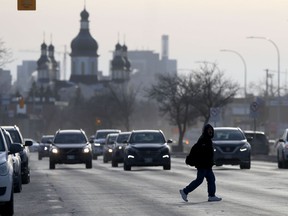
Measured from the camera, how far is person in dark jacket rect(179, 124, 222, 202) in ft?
90.9

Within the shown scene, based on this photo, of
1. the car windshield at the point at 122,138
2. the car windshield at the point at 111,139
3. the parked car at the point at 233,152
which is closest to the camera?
the parked car at the point at 233,152

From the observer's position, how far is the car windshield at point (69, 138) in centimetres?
5372

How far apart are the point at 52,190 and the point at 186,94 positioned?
62085mm

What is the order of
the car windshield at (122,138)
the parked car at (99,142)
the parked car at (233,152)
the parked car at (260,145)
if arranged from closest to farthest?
the parked car at (233,152), the car windshield at (122,138), the parked car at (260,145), the parked car at (99,142)

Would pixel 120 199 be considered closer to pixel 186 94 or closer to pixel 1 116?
pixel 186 94

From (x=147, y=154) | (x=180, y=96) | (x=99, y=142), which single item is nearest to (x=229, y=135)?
(x=147, y=154)

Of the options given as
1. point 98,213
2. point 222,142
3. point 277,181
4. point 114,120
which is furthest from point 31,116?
point 98,213

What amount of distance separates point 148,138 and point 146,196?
20.0 m

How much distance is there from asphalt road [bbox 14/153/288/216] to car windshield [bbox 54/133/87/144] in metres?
10.7

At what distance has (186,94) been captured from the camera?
95062 mm

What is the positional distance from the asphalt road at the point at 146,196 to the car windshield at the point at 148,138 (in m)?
6.46

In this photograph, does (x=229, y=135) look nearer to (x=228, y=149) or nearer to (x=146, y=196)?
(x=228, y=149)

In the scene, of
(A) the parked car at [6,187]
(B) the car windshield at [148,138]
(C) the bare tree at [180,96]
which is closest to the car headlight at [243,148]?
(B) the car windshield at [148,138]

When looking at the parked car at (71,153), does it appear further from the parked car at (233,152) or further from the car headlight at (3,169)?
the car headlight at (3,169)
